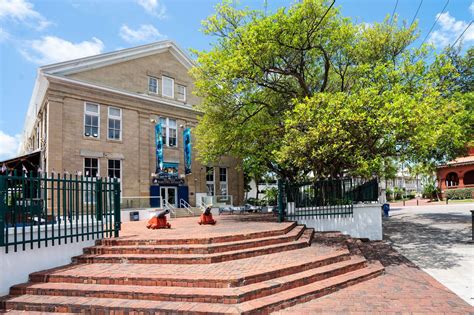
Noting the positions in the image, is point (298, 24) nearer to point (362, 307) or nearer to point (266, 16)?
point (266, 16)

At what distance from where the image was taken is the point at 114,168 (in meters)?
20.7

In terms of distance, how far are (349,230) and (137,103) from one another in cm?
1554

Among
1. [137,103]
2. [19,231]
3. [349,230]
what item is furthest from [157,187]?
[19,231]

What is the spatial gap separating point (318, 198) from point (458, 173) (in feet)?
127

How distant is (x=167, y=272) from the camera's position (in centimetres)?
663

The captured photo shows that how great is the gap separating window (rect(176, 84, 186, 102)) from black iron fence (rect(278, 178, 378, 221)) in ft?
47.6

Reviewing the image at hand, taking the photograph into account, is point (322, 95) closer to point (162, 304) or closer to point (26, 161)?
point (162, 304)

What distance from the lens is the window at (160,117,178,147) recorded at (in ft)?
77.7

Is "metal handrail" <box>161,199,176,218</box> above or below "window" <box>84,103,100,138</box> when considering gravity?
below

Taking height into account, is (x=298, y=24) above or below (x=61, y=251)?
above

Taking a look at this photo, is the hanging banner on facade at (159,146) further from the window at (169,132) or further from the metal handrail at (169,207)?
the metal handrail at (169,207)

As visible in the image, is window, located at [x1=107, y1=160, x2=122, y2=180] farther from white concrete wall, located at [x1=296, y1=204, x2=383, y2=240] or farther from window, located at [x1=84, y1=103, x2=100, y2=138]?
white concrete wall, located at [x1=296, y1=204, x2=383, y2=240]

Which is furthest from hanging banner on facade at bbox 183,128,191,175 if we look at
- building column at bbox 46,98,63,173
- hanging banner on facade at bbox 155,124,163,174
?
building column at bbox 46,98,63,173

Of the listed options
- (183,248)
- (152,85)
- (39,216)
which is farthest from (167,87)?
(183,248)
